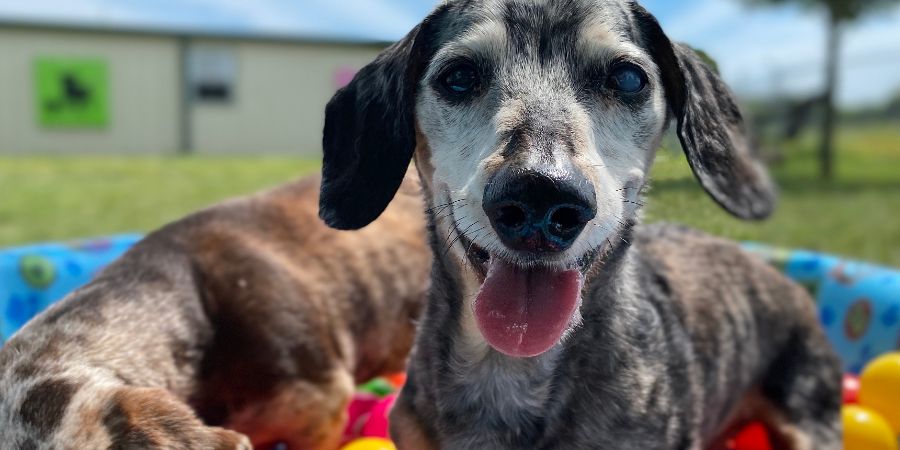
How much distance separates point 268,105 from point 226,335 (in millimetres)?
25819

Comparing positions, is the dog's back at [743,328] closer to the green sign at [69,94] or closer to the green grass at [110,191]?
the green grass at [110,191]

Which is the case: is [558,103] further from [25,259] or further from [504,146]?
[25,259]

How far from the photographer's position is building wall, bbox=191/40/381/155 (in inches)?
1121

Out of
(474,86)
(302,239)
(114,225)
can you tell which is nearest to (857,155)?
(114,225)

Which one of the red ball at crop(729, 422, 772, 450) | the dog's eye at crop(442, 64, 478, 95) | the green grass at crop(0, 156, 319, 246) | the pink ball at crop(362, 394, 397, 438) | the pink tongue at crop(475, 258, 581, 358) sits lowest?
the green grass at crop(0, 156, 319, 246)

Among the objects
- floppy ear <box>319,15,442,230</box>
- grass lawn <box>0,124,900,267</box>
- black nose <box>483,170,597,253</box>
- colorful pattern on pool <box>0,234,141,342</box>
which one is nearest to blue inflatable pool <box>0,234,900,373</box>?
colorful pattern on pool <box>0,234,141,342</box>

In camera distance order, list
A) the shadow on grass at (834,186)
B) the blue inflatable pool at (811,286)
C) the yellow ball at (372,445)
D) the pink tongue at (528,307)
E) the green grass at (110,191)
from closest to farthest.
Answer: the pink tongue at (528,307) → the yellow ball at (372,445) → the blue inflatable pool at (811,286) → the green grass at (110,191) → the shadow on grass at (834,186)

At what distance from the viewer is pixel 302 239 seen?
4.75 m

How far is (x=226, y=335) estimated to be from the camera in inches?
152

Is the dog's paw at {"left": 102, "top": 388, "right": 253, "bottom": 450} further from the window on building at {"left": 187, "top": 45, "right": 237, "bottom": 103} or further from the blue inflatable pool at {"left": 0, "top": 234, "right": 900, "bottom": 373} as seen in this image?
the window on building at {"left": 187, "top": 45, "right": 237, "bottom": 103}

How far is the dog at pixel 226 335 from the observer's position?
8.69 feet

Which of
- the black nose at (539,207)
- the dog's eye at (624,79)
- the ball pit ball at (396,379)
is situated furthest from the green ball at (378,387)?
the black nose at (539,207)

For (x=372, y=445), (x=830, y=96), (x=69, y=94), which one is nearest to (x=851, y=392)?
(x=372, y=445)

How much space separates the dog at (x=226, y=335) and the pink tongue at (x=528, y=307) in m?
1.02
